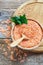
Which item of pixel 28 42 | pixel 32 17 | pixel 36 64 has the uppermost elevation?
pixel 32 17

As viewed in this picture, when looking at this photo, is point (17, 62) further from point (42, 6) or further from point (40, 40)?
point (42, 6)

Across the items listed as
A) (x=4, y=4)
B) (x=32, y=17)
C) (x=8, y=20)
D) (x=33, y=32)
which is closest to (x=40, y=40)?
(x=33, y=32)

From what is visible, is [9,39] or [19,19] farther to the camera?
[9,39]

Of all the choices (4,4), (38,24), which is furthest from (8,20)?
(38,24)

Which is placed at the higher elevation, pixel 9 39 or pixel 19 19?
pixel 19 19

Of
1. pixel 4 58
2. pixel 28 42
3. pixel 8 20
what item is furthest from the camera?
pixel 8 20

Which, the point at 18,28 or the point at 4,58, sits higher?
the point at 18,28

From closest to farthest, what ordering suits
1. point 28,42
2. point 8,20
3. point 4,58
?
point 28,42 < point 4,58 < point 8,20

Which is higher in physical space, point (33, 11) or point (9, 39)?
point (33, 11)

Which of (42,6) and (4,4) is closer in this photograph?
(42,6)
